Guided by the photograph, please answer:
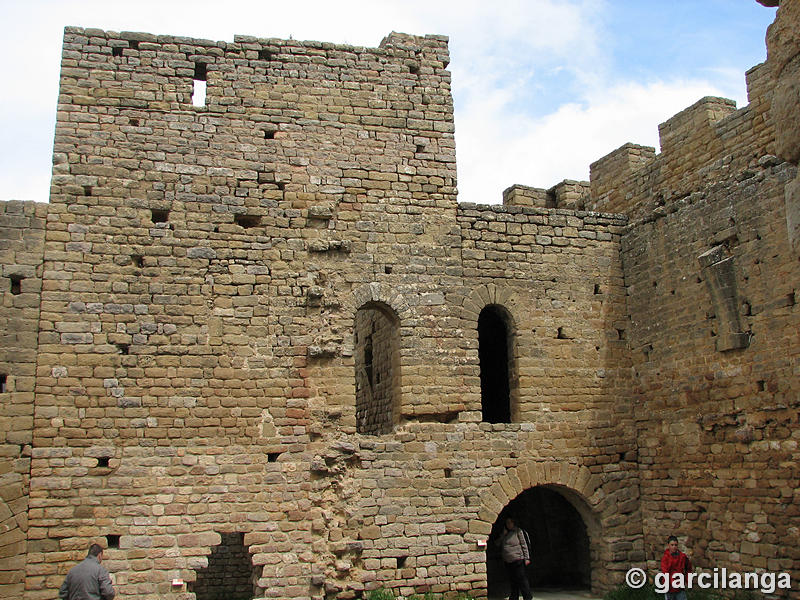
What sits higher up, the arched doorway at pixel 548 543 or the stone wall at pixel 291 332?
the stone wall at pixel 291 332

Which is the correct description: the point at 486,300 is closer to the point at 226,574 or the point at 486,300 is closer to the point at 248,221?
the point at 248,221

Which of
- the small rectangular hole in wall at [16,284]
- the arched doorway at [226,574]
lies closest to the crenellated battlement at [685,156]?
the small rectangular hole in wall at [16,284]

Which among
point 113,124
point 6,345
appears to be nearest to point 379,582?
point 6,345

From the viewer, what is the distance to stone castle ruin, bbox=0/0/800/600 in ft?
30.0

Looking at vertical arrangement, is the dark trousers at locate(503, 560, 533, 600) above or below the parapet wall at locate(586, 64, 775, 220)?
below

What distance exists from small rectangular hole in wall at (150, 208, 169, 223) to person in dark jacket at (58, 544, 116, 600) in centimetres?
422

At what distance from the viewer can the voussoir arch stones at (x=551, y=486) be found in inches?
403

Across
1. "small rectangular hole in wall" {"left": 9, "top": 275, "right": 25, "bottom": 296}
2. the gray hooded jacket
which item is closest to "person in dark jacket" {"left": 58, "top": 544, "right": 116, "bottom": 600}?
the gray hooded jacket

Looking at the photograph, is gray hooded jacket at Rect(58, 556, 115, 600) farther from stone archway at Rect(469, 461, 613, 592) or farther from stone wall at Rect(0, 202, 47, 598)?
stone archway at Rect(469, 461, 613, 592)

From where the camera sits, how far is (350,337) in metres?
10.2

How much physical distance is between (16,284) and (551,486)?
24.7 ft

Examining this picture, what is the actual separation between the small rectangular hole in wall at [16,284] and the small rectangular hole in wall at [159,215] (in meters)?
1.71

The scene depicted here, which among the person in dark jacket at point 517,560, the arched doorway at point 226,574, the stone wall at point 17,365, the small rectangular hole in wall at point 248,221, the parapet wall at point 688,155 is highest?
the parapet wall at point 688,155

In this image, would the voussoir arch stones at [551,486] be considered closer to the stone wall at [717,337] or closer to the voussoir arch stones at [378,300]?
the stone wall at [717,337]
